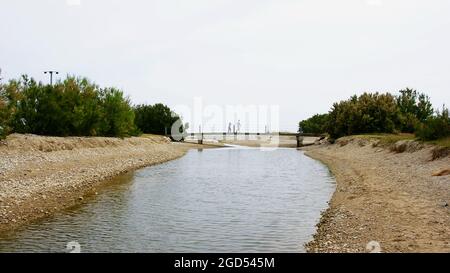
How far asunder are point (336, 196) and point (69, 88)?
45800mm

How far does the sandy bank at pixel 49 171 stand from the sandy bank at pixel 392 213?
13.9m

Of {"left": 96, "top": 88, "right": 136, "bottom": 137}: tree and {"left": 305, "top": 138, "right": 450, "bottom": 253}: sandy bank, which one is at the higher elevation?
{"left": 96, "top": 88, "right": 136, "bottom": 137}: tree

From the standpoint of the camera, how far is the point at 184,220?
2150 centimetres

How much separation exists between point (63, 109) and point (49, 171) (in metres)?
26.7

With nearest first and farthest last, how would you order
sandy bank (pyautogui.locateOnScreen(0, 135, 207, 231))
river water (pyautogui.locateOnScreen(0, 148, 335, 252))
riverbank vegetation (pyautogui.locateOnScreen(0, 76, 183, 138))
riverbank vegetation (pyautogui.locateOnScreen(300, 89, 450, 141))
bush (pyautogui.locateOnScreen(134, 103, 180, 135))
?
river water (pyautogui.locateOnScreen(0, 148, 335, 252))
sandy bank (pyautogui.locateOnScreen(0, 135, 207, 231))
riverbank vegetation (pyautogui.locateOnScreen(0, 76, 183, 138))
riverbank vegetation (pyautogui.locateOnScreen(300, 89, 450, 141))
bush (pyautogui.locateOnScreen(134, 103, 180, 135))

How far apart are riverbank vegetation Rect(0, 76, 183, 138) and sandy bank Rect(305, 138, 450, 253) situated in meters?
32.2

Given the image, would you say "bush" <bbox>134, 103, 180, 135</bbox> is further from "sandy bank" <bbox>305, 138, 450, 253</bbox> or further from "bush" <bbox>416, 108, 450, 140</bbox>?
"sandy bank" <bbox>305, 138, 450, 253</bbox>

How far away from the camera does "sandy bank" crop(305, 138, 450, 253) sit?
15.0 metres

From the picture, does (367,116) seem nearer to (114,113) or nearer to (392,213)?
(114,113)

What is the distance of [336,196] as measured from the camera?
2778 centimetres

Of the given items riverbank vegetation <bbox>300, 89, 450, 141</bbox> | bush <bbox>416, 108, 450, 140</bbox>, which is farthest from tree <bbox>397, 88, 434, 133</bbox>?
bush <bbox>416, 108, 450, 140</bbox>

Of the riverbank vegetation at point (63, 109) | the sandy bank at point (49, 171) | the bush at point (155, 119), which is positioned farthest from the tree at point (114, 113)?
the bush at point (155, 119)

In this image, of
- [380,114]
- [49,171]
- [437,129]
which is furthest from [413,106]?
[49,171]

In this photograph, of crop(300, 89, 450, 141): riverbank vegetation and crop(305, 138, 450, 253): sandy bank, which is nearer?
crop(305, 138, 450, 253): sandy bank
